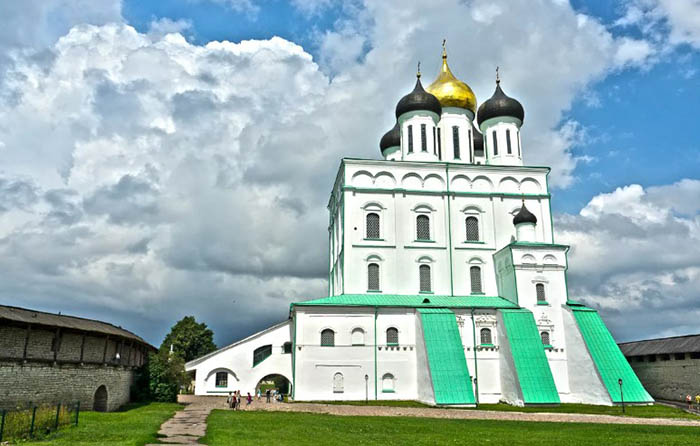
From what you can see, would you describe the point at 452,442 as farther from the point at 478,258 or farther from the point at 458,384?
the point at 478,258

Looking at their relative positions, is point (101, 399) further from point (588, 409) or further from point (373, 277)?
point (588, 409)

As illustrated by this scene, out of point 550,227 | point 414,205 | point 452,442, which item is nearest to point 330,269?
point 414,205

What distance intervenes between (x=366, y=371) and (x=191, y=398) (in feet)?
30.6

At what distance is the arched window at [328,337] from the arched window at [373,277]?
12.2ft

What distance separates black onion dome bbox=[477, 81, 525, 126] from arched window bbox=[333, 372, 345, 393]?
18056mm

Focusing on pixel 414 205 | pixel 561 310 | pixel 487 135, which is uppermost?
pixel 487 135

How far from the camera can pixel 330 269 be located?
37.5 m

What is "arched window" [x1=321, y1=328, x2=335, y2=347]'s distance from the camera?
27.9 metres

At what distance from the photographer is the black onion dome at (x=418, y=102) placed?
112 ft

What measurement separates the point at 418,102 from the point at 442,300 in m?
11.8

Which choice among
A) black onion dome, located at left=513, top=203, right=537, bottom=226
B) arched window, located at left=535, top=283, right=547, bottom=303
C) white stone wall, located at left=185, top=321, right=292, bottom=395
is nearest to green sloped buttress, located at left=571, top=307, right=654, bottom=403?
arched window, located at left=535, top=283, right=547, bottom=303

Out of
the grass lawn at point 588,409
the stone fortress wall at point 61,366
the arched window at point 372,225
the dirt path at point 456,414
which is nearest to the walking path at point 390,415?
the dirt path at point 456,414

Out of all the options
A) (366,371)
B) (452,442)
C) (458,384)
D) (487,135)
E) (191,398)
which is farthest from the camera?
(487,135)

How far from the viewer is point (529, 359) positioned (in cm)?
2644
